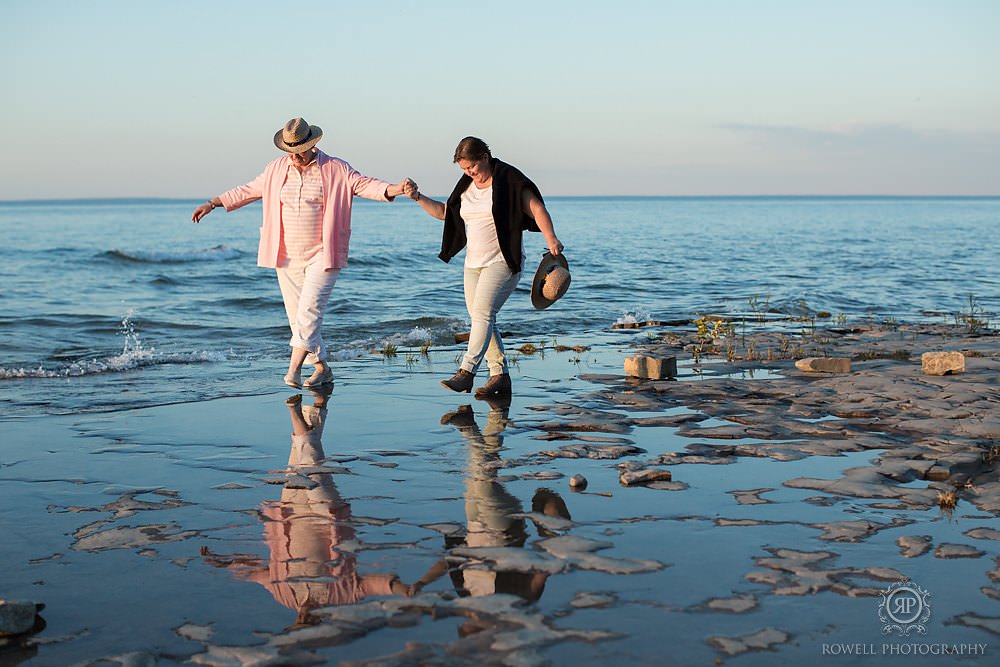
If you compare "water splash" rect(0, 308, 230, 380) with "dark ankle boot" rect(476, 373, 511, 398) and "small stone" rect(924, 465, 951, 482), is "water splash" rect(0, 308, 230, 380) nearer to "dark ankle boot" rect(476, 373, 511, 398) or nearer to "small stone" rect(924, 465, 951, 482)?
"dark ankle boot" rect(476, 373, 511, 398)

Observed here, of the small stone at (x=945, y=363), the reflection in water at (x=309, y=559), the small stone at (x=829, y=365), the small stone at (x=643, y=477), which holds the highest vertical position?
the small stone at (x=945, y=363)

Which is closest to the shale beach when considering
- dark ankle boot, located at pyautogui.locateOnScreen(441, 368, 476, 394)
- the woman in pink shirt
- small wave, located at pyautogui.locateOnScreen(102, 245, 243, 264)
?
dark ankle boot, located at pyautogui.locateOnScreen(441, 368, 476, 394)

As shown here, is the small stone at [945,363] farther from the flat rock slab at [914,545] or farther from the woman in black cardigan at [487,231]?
the flat rock slab at [914,545]

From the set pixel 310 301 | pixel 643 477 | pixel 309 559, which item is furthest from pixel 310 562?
pixel 310 301

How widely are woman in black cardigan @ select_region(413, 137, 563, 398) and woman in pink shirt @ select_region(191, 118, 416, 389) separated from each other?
0.62 m

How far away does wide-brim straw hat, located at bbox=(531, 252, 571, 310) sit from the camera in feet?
27.0

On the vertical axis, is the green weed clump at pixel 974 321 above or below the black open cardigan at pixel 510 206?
below

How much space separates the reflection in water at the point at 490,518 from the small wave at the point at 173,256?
1086 inches

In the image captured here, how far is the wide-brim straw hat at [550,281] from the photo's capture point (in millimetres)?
8234

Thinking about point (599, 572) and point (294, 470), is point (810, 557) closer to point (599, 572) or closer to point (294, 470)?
point (599, 572)

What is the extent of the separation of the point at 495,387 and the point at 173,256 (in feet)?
93.9

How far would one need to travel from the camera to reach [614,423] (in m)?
7.05

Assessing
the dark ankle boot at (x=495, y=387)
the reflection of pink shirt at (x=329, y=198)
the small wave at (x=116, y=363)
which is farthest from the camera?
the small wave at (x=116, y=363)

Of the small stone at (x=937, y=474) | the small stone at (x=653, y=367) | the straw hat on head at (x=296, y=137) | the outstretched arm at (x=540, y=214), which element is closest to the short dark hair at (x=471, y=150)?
the outstretched arm at (x=540, y=214)
